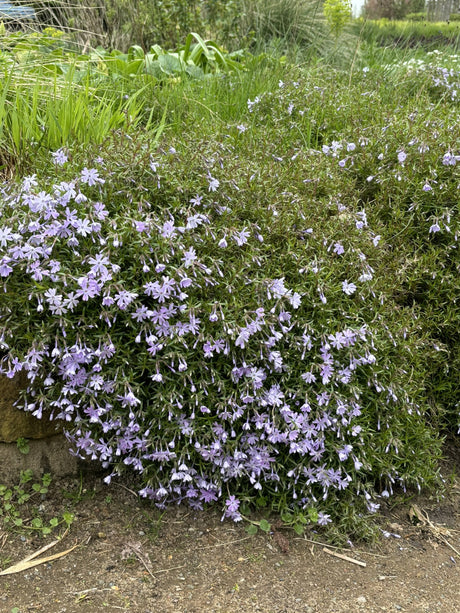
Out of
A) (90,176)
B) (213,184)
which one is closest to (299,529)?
(213,184)

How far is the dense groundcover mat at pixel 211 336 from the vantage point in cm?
220

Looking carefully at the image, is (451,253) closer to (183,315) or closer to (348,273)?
(348,273)

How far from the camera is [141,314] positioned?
2.16 m

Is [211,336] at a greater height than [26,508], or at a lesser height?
greater

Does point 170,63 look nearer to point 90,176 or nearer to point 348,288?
point 90,176

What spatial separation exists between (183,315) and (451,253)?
1524 millimetres

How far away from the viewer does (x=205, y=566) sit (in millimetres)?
2217

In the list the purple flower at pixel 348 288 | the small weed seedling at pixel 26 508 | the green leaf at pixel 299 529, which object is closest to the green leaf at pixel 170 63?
the purple flower at pixel 348 288

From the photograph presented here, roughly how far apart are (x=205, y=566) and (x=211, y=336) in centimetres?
85

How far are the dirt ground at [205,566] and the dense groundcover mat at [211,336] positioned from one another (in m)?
0.12

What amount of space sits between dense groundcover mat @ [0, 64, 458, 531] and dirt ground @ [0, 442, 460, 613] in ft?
0.40

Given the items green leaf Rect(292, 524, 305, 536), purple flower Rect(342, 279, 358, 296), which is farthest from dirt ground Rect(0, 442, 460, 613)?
purple flower Rect(342, 279, 358, 296)

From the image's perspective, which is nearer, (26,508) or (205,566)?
(205,566)

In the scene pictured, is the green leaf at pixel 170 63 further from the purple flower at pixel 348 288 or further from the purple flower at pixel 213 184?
the purple flower at pixel 348 288
